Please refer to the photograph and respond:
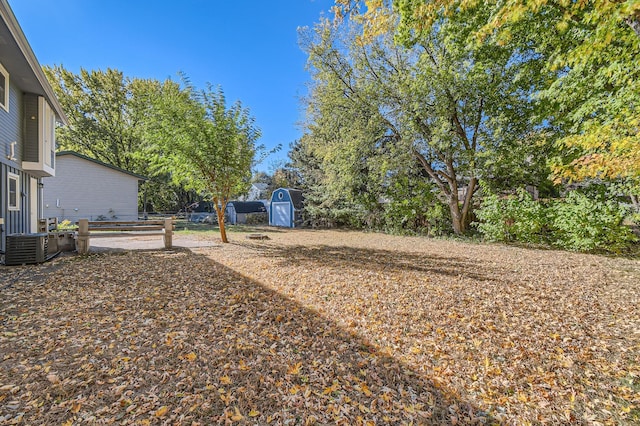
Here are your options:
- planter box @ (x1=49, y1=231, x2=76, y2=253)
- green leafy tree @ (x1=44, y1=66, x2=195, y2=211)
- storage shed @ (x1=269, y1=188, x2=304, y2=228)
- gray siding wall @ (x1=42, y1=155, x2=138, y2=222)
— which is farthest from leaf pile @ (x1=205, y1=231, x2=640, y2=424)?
green leafy tree @ (x1=44, y1=66, x2=195, y2=211)

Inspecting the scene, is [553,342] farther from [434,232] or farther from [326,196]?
[326,196]

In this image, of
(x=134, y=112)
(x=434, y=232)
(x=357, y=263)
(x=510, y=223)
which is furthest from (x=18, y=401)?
(x=134, y=112)

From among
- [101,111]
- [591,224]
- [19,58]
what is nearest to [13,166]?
[19,58]

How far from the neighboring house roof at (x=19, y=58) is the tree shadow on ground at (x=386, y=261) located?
7.45 meters

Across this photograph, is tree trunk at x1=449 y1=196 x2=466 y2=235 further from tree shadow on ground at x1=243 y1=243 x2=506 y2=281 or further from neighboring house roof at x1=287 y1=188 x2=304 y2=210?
neighboring house roof at x1=287 y1=188 x2=304 y2=210

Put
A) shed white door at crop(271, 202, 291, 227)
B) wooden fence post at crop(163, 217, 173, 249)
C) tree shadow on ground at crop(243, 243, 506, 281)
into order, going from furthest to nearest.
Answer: shed white door at crop(271, 202, 291, 227), wooden fence post at crop(163, 217, 173, 249), tree shadow on ground at crop(243, 243, 506, 281)

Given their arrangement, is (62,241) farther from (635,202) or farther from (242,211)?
(242,211)

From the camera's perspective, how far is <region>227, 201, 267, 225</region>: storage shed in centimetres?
2774

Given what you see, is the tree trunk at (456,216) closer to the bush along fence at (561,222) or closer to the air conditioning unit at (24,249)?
the bush along fence at (561,222)

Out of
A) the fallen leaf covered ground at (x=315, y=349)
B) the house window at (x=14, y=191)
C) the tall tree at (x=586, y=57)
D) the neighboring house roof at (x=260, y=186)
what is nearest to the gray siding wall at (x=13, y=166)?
the house window at (x=14, y=191)

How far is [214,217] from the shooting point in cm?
2570

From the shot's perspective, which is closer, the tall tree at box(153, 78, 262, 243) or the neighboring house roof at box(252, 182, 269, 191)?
the tall tree at box(153, 78, 262, 243)

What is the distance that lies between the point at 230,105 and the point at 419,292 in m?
9.38

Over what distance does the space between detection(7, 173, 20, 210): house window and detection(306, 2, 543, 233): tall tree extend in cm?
1175
